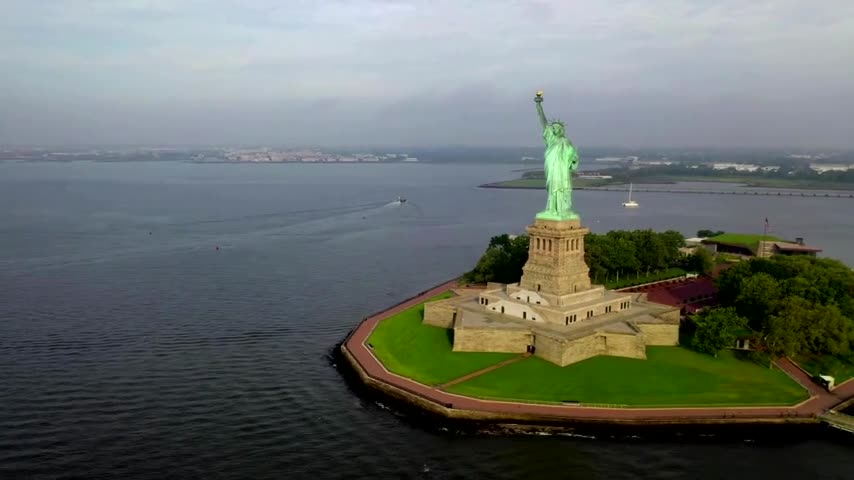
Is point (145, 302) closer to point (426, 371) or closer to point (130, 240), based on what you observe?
point (426, 371)

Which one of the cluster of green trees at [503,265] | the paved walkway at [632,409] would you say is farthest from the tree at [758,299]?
the cluster of green trees at [503,265]

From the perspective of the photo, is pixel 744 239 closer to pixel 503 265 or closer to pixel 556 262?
pixel 503 265

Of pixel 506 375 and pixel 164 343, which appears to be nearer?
pixel 506 375

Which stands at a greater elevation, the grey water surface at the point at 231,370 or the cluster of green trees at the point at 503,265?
the cluster of green trees at the point at 503,265

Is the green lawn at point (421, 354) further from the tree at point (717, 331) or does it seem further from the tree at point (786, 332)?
the tree at point (786, 332)

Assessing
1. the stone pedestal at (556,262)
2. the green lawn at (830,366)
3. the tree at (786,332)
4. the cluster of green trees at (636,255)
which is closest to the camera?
the green lawn at (830,366)

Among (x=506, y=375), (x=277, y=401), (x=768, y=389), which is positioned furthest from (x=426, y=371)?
(x=768, y=389)
